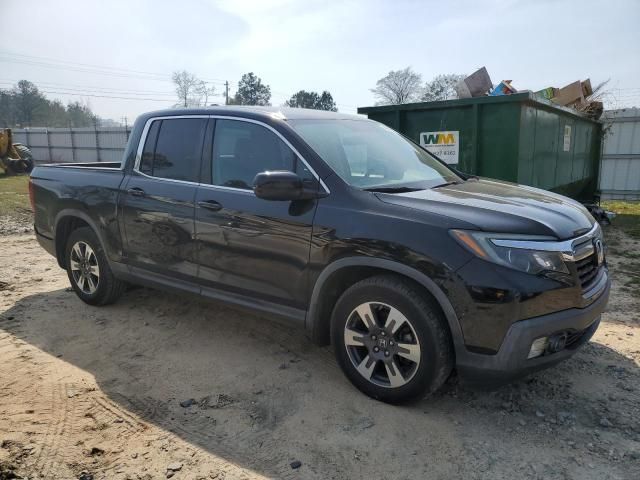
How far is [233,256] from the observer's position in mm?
3668

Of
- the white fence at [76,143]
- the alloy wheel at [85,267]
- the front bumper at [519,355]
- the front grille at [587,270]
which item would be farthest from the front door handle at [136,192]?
the white fence at [76,143]

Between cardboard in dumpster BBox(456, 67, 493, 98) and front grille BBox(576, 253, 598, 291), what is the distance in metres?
4.25

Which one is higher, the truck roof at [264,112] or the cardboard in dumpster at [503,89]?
the cardboard in dumpster at [503,89]

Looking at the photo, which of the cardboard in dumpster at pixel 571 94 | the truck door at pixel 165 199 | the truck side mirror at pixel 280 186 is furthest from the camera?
the cardboard in dumpster at pixel 571 94

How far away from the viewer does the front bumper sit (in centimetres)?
269

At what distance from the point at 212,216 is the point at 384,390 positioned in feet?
5.69

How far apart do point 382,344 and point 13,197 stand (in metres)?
13.8

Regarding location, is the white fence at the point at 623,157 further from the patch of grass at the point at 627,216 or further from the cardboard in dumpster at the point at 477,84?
the cardboard in dumpster at the point at 477,84

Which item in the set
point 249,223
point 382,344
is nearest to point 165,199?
point 249,223

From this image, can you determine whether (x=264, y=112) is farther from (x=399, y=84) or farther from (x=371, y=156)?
(x=399, y=84)

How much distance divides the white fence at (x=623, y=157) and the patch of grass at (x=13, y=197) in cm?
1464

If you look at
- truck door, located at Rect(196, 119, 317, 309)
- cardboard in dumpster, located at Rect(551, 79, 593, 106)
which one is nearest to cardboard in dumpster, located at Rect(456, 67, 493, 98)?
cardboard in dumpster, located at Rect(551, 79, 593, 106)

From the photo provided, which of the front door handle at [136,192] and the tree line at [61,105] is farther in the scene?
A: the tree line at [61,105]

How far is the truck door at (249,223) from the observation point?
3365 millimetres
